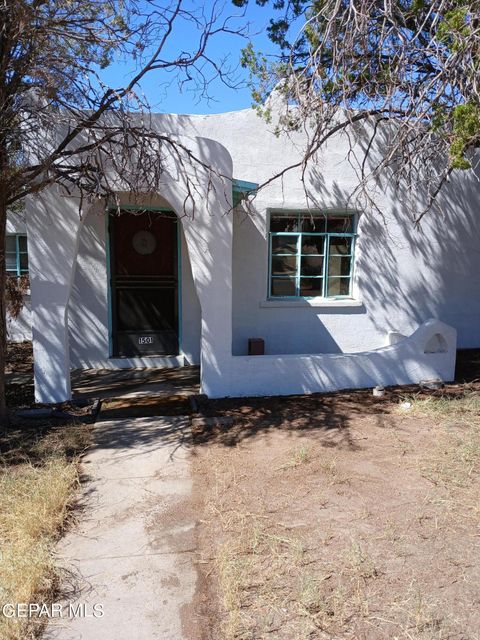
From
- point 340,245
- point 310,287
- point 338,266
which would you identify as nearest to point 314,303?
point 310,287

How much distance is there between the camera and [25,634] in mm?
2471

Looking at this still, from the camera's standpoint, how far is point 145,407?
6.14 metres

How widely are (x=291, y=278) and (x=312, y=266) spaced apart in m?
0.42

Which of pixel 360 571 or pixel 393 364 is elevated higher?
pixel 393 364

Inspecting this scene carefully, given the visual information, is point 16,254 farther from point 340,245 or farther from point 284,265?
point 340,245

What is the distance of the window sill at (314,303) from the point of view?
8102 mm

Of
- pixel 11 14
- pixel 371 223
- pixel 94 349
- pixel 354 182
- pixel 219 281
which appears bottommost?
pixel 94 349

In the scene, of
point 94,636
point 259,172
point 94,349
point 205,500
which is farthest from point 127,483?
point 259,172

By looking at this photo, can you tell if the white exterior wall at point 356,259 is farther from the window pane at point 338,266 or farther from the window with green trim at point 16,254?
the window with green trim at point 16,254

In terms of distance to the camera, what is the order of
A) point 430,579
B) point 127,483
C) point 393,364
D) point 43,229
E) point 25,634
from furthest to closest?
point 393,364 < point 43,229 < point 127,483 < point 430,579 < point 25,634

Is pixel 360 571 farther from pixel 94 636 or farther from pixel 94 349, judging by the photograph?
pixel 94 349

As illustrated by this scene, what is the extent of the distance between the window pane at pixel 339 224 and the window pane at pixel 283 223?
2.00 feet

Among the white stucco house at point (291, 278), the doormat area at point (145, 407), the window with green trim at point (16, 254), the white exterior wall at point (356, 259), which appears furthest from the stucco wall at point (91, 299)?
the window with green trim at point (16, 254)

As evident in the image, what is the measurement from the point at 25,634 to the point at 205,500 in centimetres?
166
